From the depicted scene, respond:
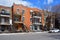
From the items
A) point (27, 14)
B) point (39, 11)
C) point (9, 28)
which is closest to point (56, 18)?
point (39, 11)

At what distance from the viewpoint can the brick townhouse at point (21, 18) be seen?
184 feet

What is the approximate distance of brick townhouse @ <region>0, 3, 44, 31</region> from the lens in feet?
184

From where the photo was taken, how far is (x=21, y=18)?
59938 millimetres

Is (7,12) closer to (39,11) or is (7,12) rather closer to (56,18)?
(39,11)

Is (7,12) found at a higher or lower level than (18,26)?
higher

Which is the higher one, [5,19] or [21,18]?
[21,18]

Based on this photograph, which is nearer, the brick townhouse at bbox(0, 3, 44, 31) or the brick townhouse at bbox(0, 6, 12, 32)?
the brick townhouse at bbox(0, 6, 12, 32)

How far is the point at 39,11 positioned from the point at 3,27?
17631 mm

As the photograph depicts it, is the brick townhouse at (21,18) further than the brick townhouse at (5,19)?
Yes

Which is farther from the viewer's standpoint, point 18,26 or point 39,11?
point 39,11

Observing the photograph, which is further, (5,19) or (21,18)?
(21,18)

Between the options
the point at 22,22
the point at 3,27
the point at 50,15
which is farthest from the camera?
the point at 50,15

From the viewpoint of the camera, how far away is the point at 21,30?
58562 millimetres

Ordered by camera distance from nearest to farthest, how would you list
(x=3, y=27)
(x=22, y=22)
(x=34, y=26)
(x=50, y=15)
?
1. (x=3, y=27)
2. (x=22, y=22)
3. (x=34, y=26)
4. (x=50, y=15)
